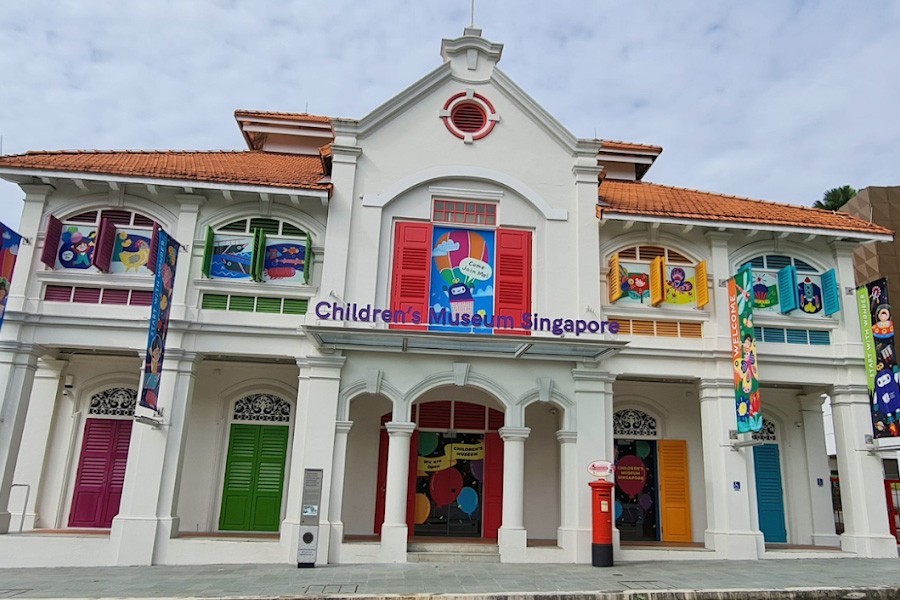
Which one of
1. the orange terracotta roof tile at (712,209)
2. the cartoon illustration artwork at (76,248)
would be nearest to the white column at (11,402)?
the cartoon illustration artwork at (76,248)

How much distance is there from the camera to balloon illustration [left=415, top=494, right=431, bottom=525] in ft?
47.2

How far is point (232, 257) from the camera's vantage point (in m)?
13.7

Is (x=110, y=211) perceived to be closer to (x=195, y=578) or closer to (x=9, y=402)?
(x=9, y=402)

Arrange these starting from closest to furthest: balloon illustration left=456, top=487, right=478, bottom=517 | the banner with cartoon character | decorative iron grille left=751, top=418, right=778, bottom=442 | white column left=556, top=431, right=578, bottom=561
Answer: white column left=556, top=431, right=578, bottom=561 < the banner with cartoon character < balloon illustration left=456, top=487, right=478, bottom=517 < decorative iron grille left=751, top=418, right=778, bottom=442

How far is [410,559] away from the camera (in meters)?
12.3

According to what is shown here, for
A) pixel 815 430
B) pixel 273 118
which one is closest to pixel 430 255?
pixel 273 118

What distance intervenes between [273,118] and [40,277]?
23.9 feet

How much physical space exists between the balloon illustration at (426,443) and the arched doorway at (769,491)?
23.8ft

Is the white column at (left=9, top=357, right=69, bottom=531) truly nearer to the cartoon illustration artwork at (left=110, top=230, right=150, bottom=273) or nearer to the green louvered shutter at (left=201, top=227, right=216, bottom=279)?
the cartoon illustration artwork at (left=110, top=230, right=150, bottom=273)

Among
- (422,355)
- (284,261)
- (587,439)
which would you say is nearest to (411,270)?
(422,355)

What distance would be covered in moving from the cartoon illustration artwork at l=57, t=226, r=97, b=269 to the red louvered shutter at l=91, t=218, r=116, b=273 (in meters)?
0.28

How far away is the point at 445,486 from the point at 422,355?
327 centimetres

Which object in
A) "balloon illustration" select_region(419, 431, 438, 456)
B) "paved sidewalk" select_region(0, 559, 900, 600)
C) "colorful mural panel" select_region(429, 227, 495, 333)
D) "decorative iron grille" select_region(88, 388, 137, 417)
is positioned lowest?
"paved sidewalk" select_region(0, 559, 900, 600)

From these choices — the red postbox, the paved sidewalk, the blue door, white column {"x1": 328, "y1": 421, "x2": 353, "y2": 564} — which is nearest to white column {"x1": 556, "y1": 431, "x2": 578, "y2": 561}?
the red postbox
